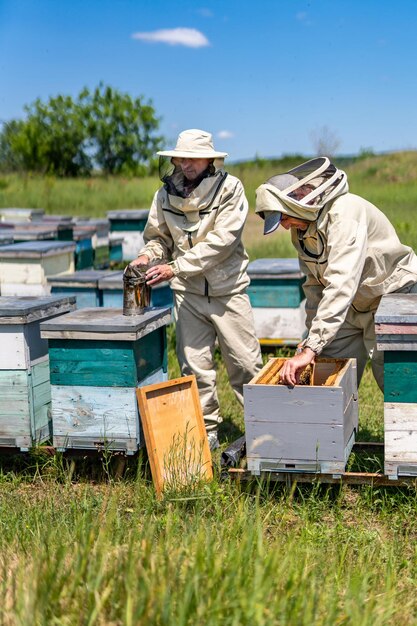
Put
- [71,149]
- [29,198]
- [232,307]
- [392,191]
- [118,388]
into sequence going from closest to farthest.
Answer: [118,388] < [232,307] < [392,191] < [29,198] < [71,149]

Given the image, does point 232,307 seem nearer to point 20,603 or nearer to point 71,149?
point 20,603

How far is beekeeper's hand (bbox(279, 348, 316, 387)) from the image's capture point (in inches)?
147

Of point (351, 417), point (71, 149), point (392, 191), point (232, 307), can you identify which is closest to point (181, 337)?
point (232, 307)

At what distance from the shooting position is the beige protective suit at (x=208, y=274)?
15.4ft

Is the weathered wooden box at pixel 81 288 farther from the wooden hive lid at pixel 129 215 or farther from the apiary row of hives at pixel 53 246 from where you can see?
the wooden hive lid at pixel 129 215

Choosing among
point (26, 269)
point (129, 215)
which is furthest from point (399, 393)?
point (129, 215)

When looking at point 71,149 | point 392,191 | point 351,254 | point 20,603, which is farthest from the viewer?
point 71,149

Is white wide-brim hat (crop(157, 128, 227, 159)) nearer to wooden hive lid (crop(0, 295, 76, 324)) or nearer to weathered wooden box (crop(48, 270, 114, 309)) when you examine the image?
wooden hive lid (crop(0, 295, 76, 324))

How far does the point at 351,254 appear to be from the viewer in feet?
12.7

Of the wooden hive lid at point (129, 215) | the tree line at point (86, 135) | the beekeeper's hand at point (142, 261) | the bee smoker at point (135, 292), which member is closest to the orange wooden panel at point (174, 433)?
the bee smoker at point (135, 292)

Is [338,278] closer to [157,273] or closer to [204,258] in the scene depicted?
[204,258]

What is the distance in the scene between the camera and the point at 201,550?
2.59 meters

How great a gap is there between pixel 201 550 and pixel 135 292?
7.00ft

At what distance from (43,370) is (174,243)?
111 cm
